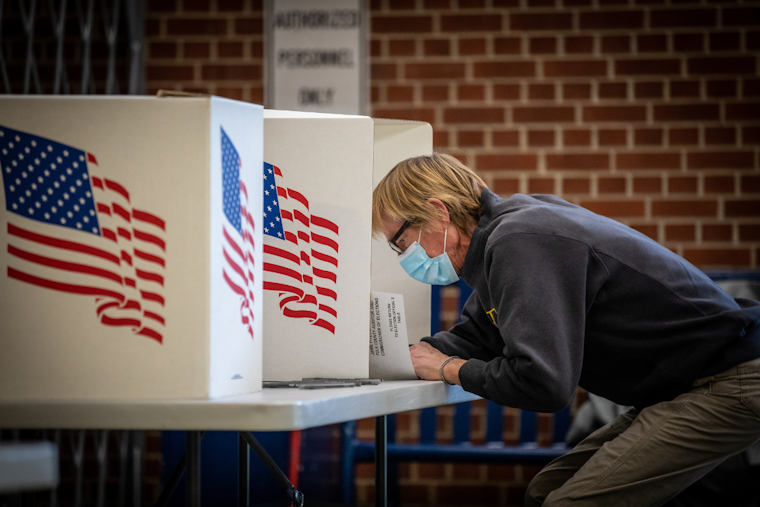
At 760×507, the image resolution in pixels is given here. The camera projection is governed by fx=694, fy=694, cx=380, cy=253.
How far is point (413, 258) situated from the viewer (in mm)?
1329

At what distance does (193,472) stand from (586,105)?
6.92ft

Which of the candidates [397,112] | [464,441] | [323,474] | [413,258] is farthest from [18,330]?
[397,112]

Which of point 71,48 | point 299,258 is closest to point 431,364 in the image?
point 299,258

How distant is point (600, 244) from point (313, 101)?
5.20ft

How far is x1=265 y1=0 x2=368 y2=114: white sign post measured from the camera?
252 cm

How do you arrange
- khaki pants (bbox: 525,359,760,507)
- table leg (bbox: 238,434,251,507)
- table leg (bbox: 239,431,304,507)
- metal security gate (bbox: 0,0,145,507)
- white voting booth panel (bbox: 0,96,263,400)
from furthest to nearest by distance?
metal security gate (bbox: 0,0,145,507), table leg (bbox: 238,434,251,507), khaki pants (bbox: 525,359,760,507), table leg (bbox: 239,431,304,507), white voting booth panel (bbox: 0,96,263,400)

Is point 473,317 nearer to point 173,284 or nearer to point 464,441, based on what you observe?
point 173,284

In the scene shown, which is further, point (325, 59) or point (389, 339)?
point (325, 59)

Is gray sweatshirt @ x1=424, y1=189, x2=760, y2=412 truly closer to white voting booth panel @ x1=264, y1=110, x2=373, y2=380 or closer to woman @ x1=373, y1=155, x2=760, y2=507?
woman @ x1=373, y1=155, x2=760, y2=507

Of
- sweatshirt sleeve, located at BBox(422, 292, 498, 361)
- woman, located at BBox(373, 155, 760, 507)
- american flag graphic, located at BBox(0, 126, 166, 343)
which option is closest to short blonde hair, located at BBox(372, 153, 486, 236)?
woman, located at BBox(373, 155, 760, 507)

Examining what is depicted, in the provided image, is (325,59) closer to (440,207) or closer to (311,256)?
(440,207)

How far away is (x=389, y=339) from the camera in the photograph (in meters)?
1.18

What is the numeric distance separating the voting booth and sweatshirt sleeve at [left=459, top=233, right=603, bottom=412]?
0.69 ft

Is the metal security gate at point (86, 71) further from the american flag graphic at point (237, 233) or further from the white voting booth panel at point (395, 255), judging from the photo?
the american flag graphic at point (237, 233)
